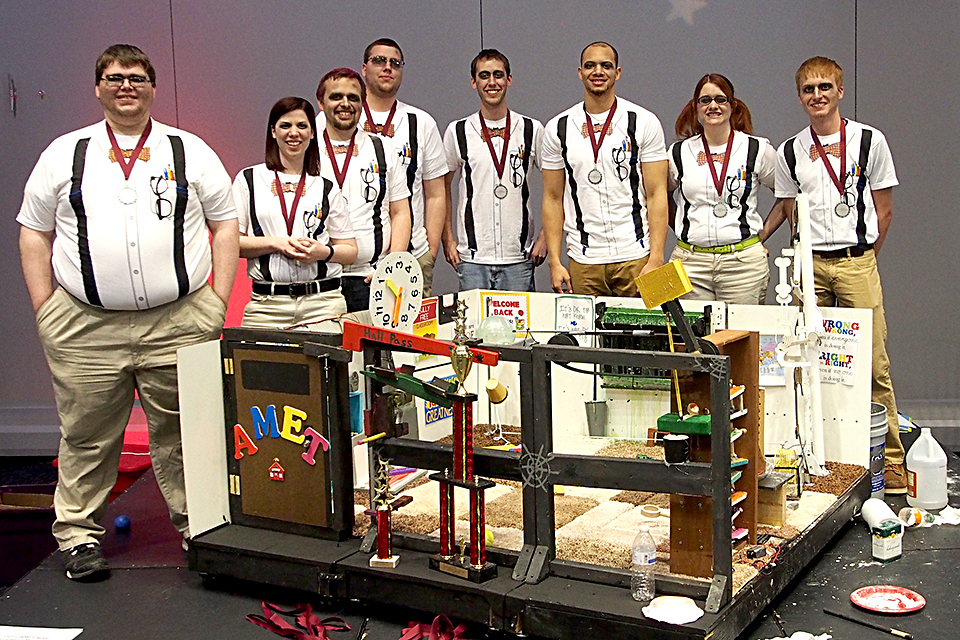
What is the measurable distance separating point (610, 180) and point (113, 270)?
7.33 feet

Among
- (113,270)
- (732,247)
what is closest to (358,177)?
(113,270)

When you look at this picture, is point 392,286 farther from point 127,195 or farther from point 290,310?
point 127,195

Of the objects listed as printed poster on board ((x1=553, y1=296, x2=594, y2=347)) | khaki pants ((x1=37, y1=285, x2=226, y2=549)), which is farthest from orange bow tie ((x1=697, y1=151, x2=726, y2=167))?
khaki pants ((x1=37, y1=285, x2=226, y2=549))

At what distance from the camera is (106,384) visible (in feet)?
12.2

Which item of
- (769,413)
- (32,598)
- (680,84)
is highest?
(680,84)

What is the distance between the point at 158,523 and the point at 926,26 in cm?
460

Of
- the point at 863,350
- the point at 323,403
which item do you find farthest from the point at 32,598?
the point at 863,350

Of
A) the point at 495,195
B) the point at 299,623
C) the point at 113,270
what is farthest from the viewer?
Result: the point at 495,195

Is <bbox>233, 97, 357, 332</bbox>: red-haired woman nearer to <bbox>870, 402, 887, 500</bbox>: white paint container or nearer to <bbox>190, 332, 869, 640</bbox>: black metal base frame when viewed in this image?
<bbox>190, 332, 869, 640</bbox>: black metal base frame

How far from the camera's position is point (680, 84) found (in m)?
6.21

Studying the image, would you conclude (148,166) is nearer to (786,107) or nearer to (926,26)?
(786,107)

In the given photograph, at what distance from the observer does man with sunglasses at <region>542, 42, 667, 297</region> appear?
4.87m

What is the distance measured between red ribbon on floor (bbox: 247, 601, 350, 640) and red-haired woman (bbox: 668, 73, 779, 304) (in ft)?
Result: 7.61

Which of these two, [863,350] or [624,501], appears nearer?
[624,501]
